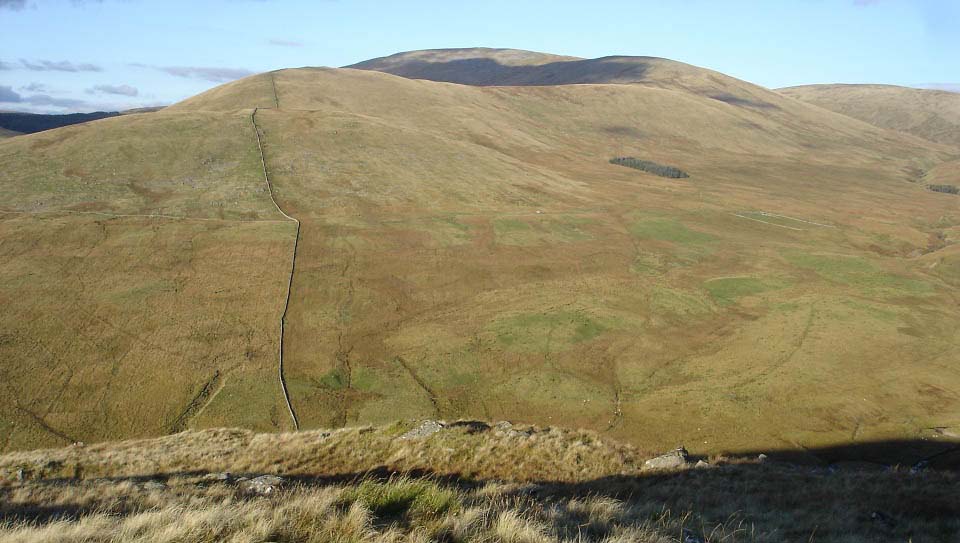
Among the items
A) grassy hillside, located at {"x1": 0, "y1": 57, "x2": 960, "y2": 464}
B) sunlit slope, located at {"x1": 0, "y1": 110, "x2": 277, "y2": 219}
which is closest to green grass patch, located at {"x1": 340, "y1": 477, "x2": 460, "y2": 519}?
grassy hillside, located at {"x1": 0, "y1": 57, "x2": 960, "y2": 464}

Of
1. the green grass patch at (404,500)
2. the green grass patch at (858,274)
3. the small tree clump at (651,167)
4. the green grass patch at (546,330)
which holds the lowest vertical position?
the green grass patch at (546,330)

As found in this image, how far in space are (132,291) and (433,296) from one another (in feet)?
94.4

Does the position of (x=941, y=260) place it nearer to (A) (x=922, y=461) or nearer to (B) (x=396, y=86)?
(A) (x=922, y=461)

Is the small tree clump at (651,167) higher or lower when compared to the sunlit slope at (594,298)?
higher

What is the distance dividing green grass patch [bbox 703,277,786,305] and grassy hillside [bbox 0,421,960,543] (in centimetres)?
4079

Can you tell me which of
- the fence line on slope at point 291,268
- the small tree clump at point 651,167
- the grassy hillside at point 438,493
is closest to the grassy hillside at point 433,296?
the fence line on slope at point 291,268

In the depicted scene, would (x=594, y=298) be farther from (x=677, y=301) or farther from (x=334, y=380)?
(x=334, y=380)

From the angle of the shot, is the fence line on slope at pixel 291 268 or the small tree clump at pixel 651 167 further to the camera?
the small tree clump at pixel 651 167

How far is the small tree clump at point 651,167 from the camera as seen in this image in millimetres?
138250

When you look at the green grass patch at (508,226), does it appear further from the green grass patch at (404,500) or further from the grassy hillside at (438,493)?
the green grass patch at (404,500)

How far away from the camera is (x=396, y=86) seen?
547 ft

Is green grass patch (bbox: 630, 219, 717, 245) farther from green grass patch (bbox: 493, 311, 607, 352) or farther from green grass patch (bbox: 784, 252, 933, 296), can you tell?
green grass patch (bbox: 493, 311, 607, 352)

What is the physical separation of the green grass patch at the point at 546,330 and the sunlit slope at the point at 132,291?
826 inches

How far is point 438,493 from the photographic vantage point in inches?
463
